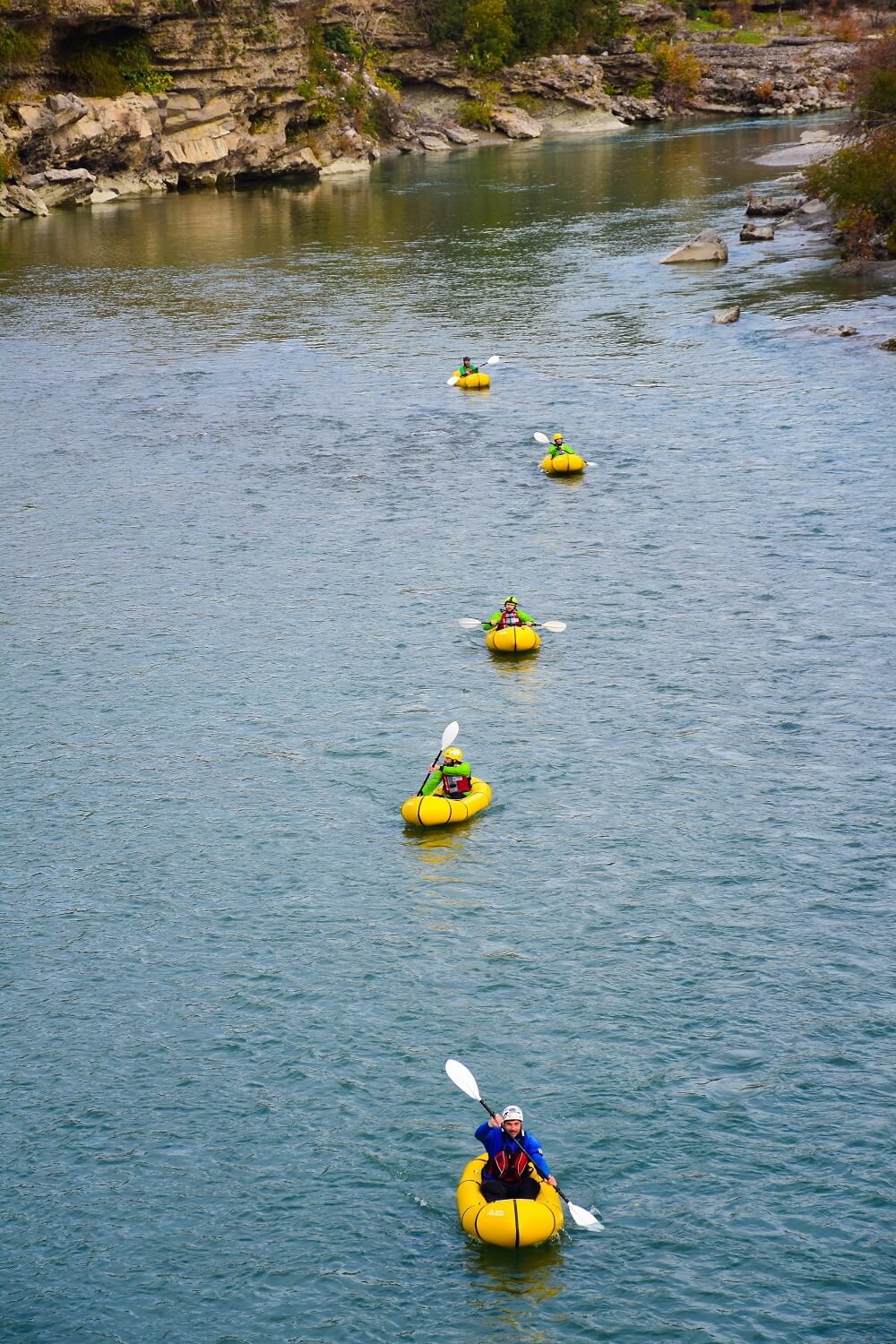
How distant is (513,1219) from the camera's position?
1611 centimetres

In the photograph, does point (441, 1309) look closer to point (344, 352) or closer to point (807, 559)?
point (807, 559)

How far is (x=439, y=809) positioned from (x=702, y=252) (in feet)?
167

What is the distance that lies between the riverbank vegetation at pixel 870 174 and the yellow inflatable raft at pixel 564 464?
94.1 feet

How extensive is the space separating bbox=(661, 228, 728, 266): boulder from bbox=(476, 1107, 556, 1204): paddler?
193 feet

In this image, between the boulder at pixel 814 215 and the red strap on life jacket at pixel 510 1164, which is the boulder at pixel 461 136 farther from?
the red strap on life jacket at pixel 510 1164

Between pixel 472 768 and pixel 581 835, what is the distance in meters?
2.88

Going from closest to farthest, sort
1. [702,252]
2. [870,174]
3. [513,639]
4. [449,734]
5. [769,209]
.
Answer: [449,734], [513,639], [870,174], [702,252], [769,209]

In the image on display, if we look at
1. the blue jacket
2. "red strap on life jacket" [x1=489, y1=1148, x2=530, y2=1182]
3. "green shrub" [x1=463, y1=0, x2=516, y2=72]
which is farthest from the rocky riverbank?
"red strap on life jacket" [x1=489, y1=1148, x2=530, y2=1182]

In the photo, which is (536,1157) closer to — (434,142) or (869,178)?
(869,178)

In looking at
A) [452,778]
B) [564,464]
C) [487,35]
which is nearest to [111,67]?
[487,35]

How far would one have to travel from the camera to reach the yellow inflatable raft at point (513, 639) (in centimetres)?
3053

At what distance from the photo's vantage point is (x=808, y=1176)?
17.2m

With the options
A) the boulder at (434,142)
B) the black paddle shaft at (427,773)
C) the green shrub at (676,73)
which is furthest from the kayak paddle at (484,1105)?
the green shrub at (676,73)

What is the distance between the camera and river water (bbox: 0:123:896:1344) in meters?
16.5
